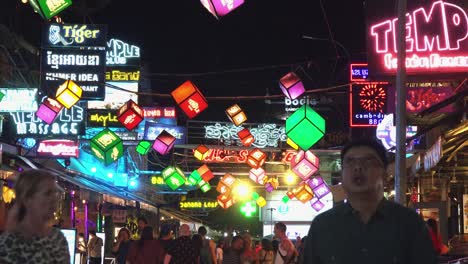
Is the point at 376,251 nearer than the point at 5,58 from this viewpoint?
Yes

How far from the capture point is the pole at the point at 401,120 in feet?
34.8

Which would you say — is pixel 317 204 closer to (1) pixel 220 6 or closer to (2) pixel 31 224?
(1) pixel 220 6

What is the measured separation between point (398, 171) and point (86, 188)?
43.2 ft

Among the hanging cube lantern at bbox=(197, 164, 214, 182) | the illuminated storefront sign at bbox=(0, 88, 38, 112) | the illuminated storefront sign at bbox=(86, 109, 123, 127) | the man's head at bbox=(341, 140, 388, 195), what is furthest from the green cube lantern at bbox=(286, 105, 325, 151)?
the hanging cube lantern at bbox=(197, 164, 214, 182)

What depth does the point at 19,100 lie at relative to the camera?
62.3 ft

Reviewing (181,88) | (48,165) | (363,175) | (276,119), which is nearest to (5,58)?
(48,165)

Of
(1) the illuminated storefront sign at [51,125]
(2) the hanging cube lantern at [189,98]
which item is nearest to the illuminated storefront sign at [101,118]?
(1) the illuminated storefront sign at [51,125]

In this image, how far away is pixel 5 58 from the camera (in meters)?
20.7

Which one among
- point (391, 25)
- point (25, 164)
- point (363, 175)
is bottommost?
point (363, 175)

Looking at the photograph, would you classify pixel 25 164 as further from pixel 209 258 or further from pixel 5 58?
pixel 209 258

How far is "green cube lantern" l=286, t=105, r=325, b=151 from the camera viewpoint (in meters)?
16.7

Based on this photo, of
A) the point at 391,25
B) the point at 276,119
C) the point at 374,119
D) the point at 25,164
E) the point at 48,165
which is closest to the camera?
the point at 391,25

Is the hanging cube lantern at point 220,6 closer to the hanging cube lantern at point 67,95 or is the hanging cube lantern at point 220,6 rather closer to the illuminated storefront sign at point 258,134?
the hanging cube lantern at point 67,95

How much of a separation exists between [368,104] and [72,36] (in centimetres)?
1222
